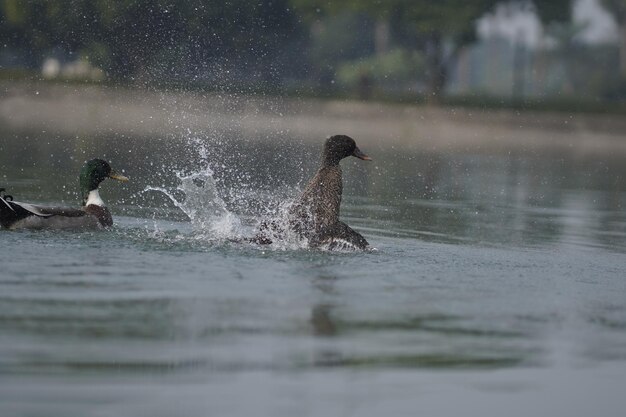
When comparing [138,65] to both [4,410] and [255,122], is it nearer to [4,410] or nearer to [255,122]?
[255,122]

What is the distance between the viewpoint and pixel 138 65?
6134 cm

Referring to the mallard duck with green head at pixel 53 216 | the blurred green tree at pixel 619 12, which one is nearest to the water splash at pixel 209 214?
the mallard duck with green head at pixel 53 216

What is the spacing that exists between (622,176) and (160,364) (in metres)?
25.8

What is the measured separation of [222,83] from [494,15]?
18.1 m

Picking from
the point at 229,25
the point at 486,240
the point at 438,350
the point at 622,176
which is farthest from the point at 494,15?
the point at 438,350

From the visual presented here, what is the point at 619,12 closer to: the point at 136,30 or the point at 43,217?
the point at 136,30

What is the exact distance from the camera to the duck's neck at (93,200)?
14.7 metres

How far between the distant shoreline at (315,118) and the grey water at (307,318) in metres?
29.1

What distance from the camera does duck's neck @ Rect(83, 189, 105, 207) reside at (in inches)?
579

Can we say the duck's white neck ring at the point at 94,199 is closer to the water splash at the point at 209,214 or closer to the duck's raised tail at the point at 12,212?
the water splash at the point at 209,214

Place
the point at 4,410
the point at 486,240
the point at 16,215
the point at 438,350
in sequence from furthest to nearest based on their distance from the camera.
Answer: the point at 486,240 < the point at 16,215 < the point at 438,350 < the point at 4,410

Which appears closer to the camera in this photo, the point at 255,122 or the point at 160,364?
the point at 160,364

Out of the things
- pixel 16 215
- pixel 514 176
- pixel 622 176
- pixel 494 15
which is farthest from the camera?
pixel 494 15

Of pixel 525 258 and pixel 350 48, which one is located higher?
pixel 350 48
